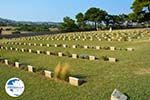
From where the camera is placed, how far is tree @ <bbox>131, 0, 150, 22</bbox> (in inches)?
1724

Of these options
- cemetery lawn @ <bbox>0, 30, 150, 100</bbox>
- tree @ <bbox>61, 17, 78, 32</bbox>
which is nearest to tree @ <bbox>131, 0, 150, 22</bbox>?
tree @ <bbox>61, 17, 78, 32</bbox>

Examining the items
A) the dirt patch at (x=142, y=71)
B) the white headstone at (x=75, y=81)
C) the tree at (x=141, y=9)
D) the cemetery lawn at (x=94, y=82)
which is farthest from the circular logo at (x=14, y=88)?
the tree at (x=141, y=9)

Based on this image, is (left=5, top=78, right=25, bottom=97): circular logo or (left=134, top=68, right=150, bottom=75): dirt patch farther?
(left=134, top=68, right=150, bottom=75): dirt patch

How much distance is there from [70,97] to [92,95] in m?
0.59

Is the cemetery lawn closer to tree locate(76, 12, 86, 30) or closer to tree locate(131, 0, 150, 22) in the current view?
tree locate(131, 0, 150, 22)

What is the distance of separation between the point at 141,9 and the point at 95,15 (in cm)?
2066

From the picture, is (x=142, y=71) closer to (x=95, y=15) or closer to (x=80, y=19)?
(x=80, y=19)

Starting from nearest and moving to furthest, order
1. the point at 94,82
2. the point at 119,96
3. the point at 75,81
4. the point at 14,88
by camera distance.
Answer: the point at 119,96
the point at 14,88
the point at 75,81
the point at 94,82

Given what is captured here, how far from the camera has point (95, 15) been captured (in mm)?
65500

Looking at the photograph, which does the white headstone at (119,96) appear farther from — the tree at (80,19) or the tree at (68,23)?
the tree at (80,19)

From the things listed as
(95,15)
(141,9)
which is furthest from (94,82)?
(95,15)

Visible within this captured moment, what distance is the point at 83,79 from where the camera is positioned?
11.1m

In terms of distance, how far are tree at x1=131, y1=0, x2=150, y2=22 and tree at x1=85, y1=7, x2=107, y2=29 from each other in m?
17.4

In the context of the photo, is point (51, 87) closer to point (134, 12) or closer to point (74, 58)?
point (74, 58)
